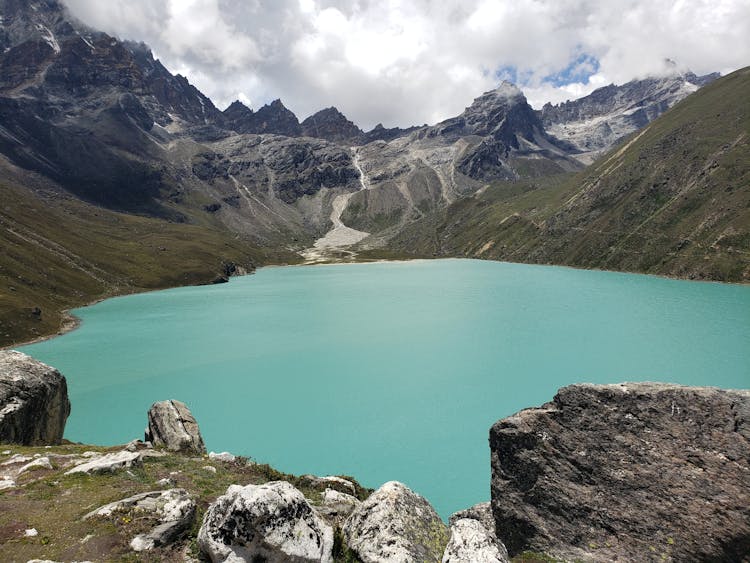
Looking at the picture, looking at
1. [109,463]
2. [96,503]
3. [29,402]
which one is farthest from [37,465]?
[29,402]

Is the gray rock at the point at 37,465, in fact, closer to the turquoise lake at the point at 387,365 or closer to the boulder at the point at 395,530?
the boulder at the point at 395,530

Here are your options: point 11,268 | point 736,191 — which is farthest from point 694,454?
point 736,191

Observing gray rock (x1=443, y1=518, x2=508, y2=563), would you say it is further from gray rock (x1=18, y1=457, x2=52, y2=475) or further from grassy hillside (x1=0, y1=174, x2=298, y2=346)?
grassy hillside (x1=0, y1=174, x2=298, y2=346)

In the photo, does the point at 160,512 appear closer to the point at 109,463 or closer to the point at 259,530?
the point at 259,530

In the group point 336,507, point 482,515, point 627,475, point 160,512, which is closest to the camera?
point 160,512

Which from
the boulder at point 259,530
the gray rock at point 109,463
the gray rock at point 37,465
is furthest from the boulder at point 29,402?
the boulder at point 259,530

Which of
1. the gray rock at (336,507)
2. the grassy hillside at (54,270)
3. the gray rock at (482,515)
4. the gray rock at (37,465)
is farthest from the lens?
the grassy hillside at (54,270)
